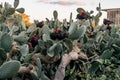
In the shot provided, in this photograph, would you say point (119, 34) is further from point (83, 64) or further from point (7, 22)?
point (7, 22)

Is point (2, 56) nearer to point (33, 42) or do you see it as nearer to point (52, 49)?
point (52, 49)

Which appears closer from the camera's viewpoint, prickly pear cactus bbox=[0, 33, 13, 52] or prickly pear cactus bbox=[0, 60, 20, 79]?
prickly pear cactus bbox=[0, 60, 20, 79]

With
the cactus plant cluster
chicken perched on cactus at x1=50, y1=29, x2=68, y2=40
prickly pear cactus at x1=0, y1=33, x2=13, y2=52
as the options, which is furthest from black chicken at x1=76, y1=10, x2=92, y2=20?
prickly pear cactus at x1=0, y1=33, x2=13, y2=52

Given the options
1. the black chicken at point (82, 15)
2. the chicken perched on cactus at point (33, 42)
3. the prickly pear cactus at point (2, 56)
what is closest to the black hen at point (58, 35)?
the chicken perched on cactus at point (33, 42)

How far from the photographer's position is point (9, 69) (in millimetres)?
4207

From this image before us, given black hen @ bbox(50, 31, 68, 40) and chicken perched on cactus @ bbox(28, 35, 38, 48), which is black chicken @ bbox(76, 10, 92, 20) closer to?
black hen @ bbox(50, 31, 68, 40)

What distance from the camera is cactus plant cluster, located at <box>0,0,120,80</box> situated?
15.2 feet

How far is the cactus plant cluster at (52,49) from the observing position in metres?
4.65

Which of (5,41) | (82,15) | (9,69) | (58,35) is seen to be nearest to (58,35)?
(58,35)

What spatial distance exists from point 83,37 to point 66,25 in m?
0.31

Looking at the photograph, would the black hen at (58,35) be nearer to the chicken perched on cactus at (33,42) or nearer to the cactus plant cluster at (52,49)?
the cactus plant cluster at (52,49)

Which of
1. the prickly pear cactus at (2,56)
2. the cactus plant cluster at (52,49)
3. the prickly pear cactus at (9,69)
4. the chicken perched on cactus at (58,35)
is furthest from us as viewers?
the chicken perched on cactus at (58,35)

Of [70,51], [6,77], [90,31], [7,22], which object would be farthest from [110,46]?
[6,77]

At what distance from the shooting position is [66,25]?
5.88 metres
